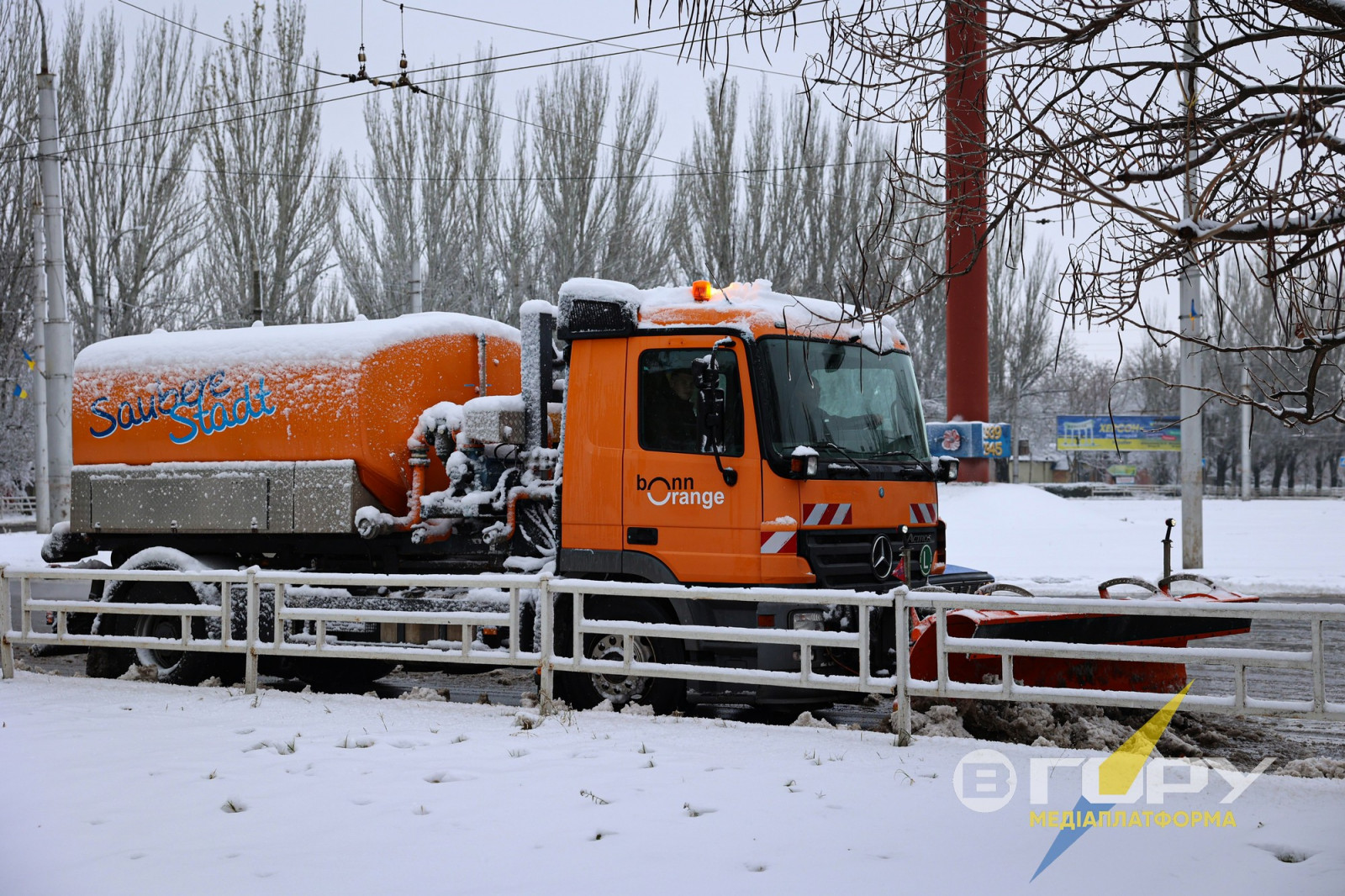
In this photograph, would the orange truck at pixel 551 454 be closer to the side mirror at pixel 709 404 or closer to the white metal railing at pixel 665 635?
the side mirror at pixel 709 404

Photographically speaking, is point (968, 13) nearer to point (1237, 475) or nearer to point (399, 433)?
point (399, 433)

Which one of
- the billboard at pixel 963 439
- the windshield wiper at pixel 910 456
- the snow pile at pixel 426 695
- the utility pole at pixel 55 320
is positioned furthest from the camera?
the billboard at pixel 963 439

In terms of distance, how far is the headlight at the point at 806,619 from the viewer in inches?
288

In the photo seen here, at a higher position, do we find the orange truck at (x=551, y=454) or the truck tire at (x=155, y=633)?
the orange truck at (x=551, y=454)

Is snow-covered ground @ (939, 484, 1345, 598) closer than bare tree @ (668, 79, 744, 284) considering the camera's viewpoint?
Yes

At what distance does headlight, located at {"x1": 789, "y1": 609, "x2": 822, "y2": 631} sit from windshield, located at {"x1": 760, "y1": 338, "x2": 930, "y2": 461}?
41.3 inches

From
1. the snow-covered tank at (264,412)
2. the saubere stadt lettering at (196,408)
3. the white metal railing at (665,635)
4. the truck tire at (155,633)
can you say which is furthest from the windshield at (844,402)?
the truck tire at (155,633)

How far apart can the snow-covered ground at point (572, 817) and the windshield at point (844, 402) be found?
6.56 ft

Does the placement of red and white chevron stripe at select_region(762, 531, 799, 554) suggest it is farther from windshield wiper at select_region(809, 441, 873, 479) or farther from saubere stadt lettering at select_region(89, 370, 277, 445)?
saubere stadt lettering at select_region(89, 370, 277, 445)

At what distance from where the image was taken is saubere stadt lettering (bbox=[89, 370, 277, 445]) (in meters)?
9.62

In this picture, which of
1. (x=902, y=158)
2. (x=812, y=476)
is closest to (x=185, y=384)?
(x=812, y=476)

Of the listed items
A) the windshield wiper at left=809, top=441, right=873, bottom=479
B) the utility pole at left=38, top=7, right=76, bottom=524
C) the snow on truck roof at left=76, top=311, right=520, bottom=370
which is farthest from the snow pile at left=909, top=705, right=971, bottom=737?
the utility pole at left=38, top=7, right=76, bottom=524

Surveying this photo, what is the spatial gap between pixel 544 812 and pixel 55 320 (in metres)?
16.7

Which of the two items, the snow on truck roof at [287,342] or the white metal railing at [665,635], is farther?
the snow on truck roof at [287,342]
